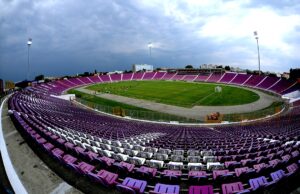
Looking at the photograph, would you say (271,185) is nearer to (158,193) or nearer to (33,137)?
(158,193)

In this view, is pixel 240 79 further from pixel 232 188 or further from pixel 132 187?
pixel 132 187

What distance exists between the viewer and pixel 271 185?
7.81m

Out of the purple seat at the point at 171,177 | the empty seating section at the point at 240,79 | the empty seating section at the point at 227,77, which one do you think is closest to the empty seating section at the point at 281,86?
the empty seating section at the point at 240,79

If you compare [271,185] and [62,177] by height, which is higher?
[271,185]

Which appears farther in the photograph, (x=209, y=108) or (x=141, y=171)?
(x=209, y=108)

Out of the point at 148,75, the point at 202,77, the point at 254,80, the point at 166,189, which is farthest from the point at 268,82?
the point at 166,189

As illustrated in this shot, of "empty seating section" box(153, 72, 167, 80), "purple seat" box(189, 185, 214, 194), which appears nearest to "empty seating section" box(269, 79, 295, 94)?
"empty seating section" box(153, 72, 167, 80)

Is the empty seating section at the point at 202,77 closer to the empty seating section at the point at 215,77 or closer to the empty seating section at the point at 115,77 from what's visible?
the empty seating section at the point at 215,77

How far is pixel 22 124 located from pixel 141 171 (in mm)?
12566

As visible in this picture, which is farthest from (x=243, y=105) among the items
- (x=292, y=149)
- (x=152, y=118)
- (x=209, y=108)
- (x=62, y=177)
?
(x=62, y=177)

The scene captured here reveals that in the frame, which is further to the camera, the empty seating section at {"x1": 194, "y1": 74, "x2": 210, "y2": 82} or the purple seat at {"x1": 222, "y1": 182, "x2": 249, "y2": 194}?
the empty seating section at {"x1": 194, "y1": 74, "x2": 210, "y2": 82}

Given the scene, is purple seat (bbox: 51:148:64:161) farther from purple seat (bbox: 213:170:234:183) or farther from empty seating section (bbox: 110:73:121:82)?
empty seating section (bbox: 110:73:121:82)

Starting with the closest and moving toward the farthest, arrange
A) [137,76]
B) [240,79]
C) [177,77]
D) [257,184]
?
[257,184]
[240,79]
[177,77]
[137,76]

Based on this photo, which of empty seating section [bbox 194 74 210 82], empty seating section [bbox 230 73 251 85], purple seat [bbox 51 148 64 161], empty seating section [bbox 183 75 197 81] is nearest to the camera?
purple seat [bbox 51 148 64 161]
